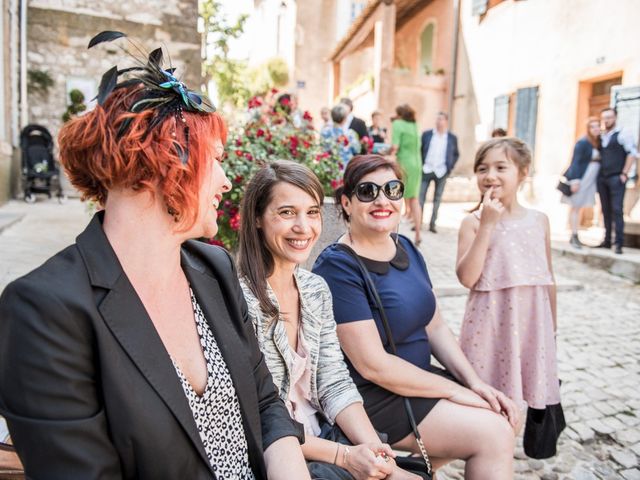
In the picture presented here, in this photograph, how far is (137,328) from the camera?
114 cm

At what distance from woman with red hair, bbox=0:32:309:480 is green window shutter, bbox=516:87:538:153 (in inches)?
457

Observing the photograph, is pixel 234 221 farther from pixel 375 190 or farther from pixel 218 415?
pixel 218 415

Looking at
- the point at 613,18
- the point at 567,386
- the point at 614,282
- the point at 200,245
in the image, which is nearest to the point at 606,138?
the point at 614,282

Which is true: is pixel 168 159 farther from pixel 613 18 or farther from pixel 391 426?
pixel 613 18

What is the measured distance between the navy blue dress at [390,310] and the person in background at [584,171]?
7154 mm

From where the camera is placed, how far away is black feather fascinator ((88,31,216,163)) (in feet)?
3.80

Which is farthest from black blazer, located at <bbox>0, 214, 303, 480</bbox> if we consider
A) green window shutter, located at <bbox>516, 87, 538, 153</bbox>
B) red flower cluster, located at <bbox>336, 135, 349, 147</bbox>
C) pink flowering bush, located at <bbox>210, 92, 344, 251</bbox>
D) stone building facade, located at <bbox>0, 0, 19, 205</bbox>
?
green window shutter, located at <bbox>516, 87, 538, 153</bbox>

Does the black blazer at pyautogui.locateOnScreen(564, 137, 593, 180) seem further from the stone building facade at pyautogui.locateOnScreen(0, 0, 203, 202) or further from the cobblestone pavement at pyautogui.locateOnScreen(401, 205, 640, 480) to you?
the stone building facade at pyautogui.locateOnScreen(0, 0, 203, 202)

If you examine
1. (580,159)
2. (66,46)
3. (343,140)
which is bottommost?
(343,140)

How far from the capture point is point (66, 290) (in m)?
1.05

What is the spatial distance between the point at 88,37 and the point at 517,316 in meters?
11.8

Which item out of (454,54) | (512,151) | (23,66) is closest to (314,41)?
(454,54)

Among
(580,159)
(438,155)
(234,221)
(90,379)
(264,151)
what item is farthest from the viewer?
(438,155)

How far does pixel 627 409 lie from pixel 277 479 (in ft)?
9.58
